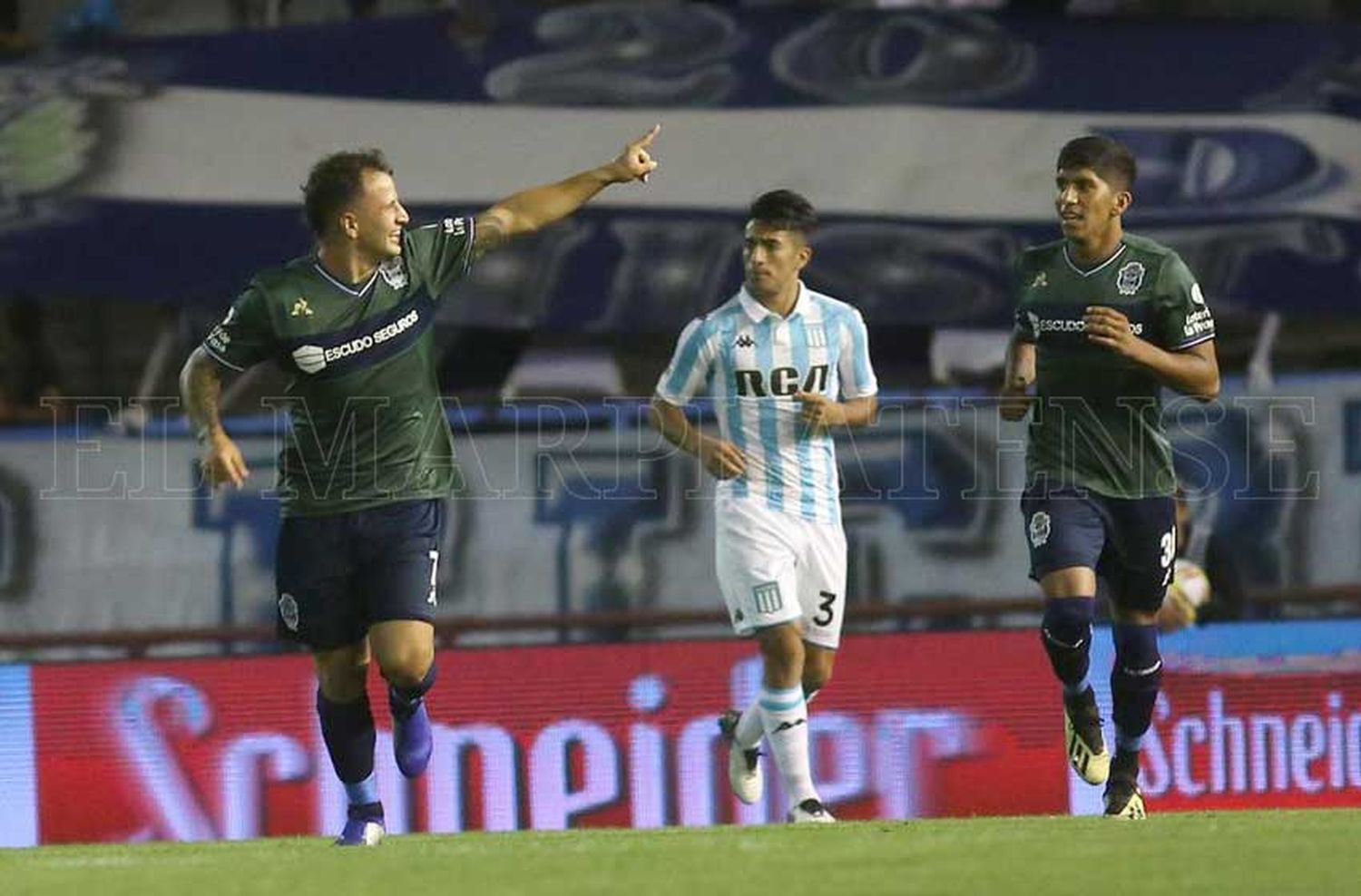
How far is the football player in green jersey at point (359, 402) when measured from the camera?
9.47 metres

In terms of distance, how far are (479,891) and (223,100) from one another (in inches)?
310

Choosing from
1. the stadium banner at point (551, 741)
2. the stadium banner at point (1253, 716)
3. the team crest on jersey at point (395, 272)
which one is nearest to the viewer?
the team crest on jersey at point (395, 272)

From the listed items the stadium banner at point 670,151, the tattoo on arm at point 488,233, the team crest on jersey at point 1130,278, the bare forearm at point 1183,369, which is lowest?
the bare forearm at point 1183,369

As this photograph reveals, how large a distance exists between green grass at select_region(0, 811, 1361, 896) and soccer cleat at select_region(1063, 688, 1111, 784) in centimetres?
23

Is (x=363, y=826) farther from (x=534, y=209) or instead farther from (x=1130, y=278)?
(x=1130, y=278)

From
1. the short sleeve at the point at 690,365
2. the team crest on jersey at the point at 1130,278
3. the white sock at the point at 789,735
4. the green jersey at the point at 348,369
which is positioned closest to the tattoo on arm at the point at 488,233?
the green jersey at the point at 348,369

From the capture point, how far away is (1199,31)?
15289 millimetres

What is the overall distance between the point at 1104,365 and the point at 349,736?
2.67 metres

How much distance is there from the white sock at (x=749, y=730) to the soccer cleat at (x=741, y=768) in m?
0.02

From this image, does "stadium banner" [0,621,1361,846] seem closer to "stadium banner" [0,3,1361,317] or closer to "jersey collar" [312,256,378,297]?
"stadium banner" [0,3,1361,317]

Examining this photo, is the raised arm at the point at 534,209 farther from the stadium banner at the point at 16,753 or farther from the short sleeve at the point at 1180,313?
the stadium banner at the point at 16,753

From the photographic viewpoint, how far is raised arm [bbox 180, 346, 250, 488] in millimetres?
9062

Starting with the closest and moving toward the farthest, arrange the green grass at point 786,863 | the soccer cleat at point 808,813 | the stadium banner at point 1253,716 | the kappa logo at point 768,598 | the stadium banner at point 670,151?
the green grass at point 786,863 → the soccer cleat at point 808,813 → the kappa logo at point 768,598 → the stadium banner at point 1253,716 → the stadium banner at point 670,151

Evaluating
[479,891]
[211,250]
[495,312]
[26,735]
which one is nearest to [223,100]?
[211,250]
